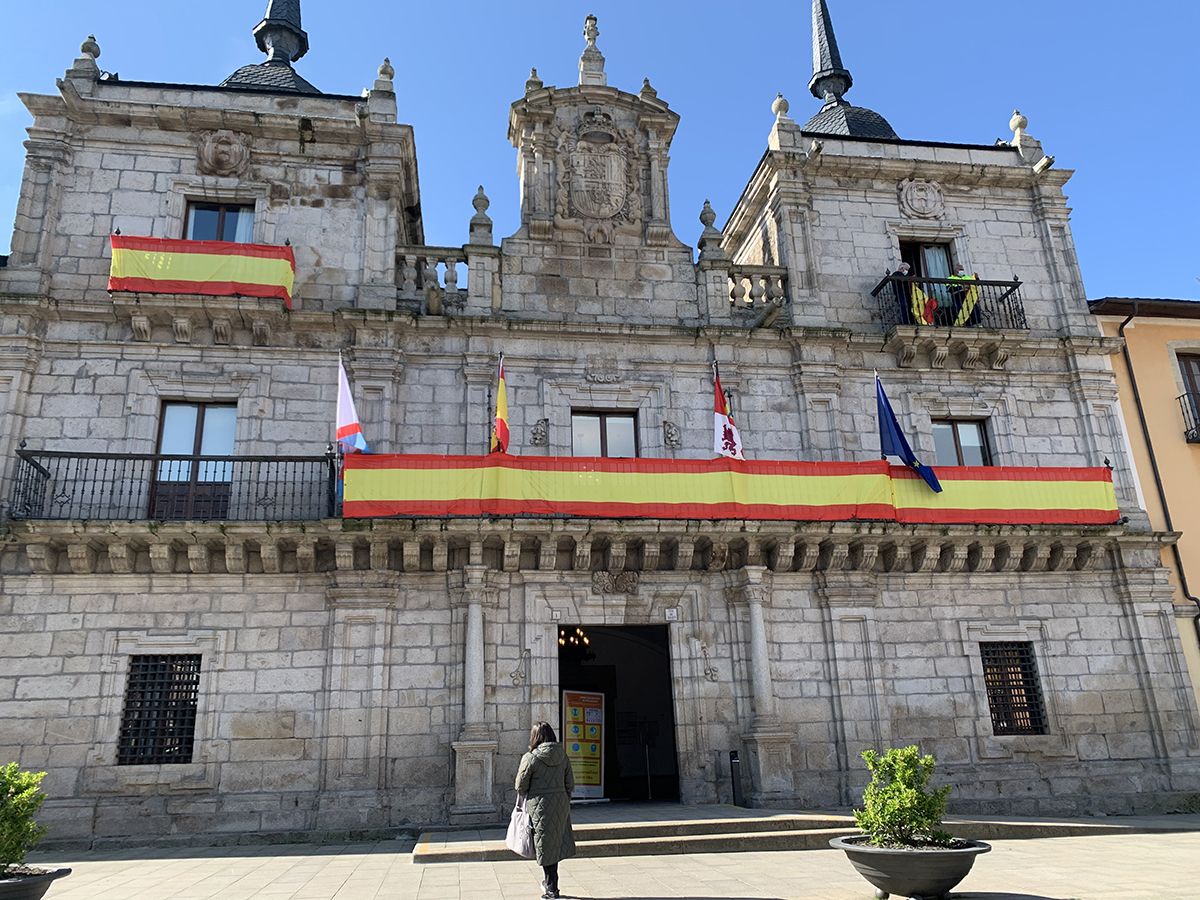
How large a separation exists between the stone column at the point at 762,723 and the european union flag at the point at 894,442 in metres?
3.11

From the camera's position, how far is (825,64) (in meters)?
22.9

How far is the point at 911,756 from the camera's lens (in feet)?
26.0

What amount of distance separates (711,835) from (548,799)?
3.78 meters

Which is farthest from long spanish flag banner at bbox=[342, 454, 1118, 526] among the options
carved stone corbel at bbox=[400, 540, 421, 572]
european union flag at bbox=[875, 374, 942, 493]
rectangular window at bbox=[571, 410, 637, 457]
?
rectangular window at bbox=[571, 410, 637, 457]

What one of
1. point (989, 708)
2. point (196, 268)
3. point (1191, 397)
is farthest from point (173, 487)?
point (1191, 397)

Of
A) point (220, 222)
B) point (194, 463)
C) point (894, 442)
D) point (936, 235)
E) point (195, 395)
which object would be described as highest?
point (936, 235)

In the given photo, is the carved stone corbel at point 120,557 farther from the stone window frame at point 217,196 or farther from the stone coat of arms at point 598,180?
the stone coat of arms at point 598,180

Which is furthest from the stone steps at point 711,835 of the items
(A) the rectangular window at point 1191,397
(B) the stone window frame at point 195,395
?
(A) the rectangular window at point 1191,397

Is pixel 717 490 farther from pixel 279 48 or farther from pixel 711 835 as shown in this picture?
pixel 279 48

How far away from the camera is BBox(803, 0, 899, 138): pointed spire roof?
20.5 m

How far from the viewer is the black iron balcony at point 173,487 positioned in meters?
13.7

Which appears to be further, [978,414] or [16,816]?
[978,414]

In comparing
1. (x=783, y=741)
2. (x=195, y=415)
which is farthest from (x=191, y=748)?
(x=783, y=741)

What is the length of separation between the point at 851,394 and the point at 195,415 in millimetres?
11597
